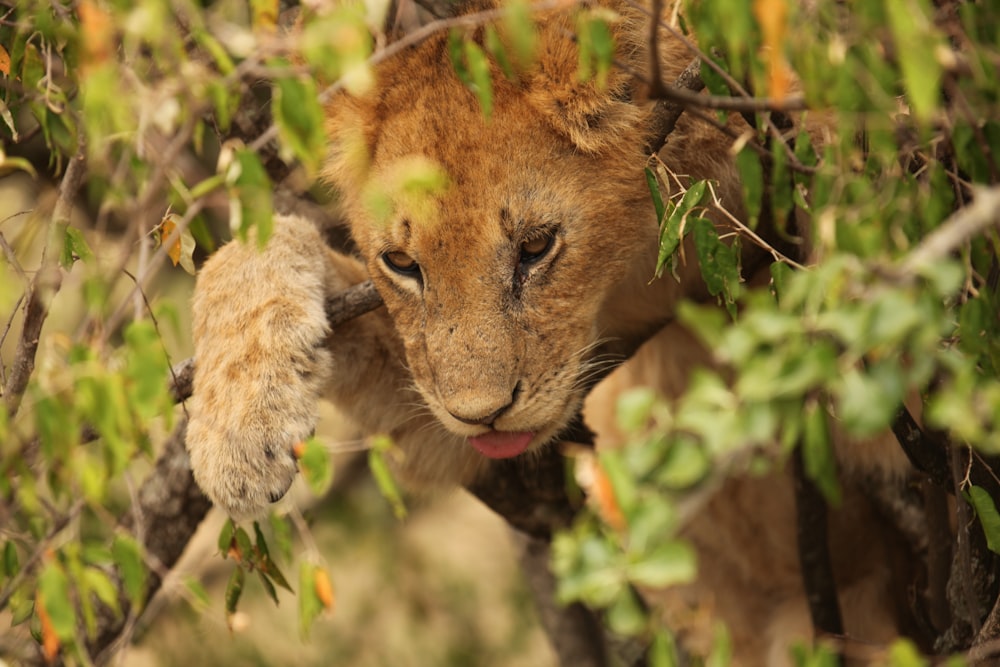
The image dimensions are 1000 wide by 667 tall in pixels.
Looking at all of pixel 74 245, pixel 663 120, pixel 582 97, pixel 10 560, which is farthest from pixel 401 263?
pixel 10 560

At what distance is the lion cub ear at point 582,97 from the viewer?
310cm

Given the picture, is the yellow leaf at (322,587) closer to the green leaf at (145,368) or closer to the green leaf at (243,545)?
the green leaf at (145,368)

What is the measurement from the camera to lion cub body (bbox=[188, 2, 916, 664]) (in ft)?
9.91

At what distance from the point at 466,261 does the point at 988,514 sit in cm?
126

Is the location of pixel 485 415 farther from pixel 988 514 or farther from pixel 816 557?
pixel 816 557

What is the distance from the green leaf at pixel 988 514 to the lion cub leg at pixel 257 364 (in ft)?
4.79

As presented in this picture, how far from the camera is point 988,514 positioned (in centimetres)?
240

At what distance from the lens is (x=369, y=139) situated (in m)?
3.34

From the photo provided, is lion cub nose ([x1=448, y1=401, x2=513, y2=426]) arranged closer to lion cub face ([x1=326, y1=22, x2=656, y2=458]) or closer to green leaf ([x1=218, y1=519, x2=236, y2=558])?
lion cub face ([x1=326, y1=22, x2=656, y2=458])

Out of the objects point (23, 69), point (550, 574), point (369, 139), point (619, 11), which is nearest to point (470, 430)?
point (369, 139)

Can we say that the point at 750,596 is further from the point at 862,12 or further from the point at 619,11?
the point at 862,12

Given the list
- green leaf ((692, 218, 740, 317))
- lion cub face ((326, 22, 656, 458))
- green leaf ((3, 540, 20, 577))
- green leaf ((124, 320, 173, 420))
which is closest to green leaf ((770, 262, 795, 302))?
green leaf ((692, 218, 740, 317))

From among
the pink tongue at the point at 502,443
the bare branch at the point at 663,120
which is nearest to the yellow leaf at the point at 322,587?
the pink tongue at the point at 502,443

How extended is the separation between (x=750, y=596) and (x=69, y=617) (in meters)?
3.02
